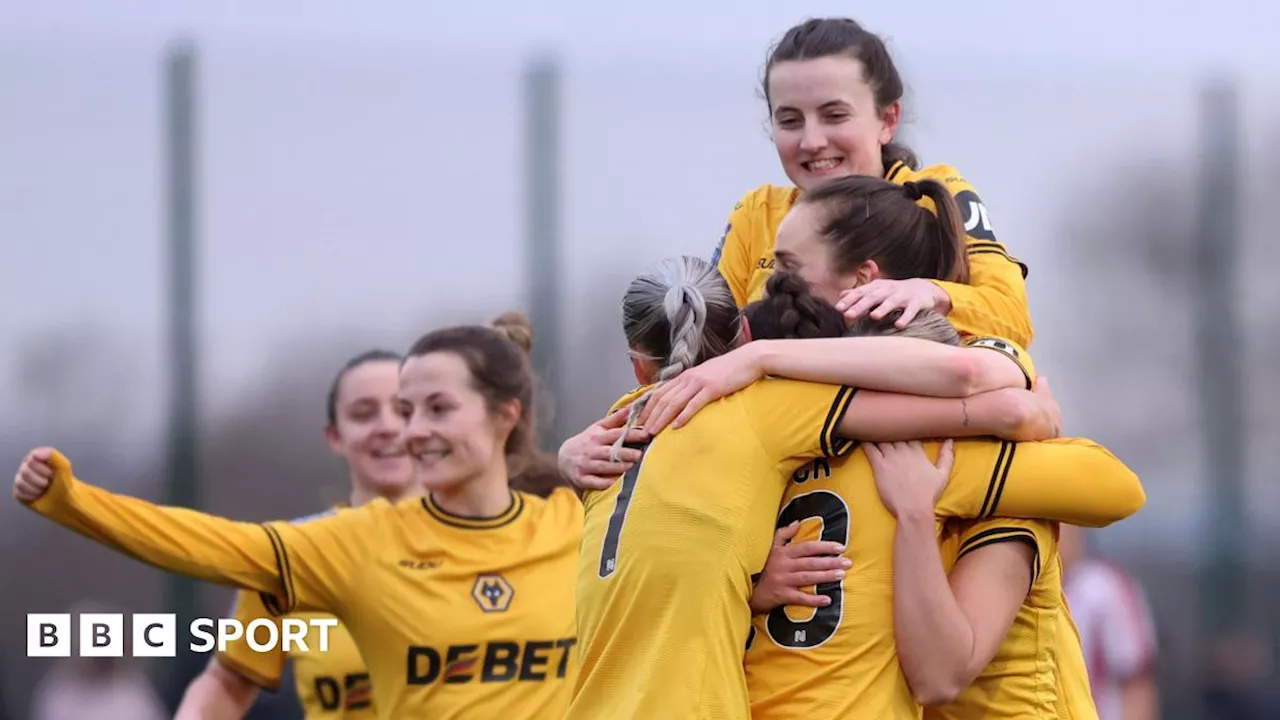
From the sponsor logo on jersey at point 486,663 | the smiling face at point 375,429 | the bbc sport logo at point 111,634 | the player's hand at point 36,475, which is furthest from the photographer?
the bbc sport logo at point 111,634

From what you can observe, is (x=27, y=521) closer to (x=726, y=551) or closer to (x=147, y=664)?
(x=147, y=664)

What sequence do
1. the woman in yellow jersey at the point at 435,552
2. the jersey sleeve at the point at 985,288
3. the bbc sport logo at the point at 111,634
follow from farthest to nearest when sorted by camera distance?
1. the bbc sport logo at the point at 111,634
2. the woman in yellow jersey at the point at 435,552
3. the jersey sleeve at the point at 985,288

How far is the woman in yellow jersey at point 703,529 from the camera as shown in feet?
7.09

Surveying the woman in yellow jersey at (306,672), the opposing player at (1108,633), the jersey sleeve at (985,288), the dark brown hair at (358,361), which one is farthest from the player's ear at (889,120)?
the opposing player at (1108,633)

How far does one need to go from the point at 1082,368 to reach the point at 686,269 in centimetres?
533

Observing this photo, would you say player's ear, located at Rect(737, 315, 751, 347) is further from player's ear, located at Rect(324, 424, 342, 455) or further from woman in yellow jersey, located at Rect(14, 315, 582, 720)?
player's ear, located at Rect(324, 424, 342, 455)

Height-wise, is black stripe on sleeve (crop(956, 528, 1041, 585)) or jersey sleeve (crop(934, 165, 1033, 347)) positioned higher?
jersey sleeve (crop(934, 165, 1033, 347))

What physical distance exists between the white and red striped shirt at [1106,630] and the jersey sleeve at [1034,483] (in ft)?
12.3

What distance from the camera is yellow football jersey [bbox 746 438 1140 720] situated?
2180 mm

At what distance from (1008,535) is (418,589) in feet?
5.28

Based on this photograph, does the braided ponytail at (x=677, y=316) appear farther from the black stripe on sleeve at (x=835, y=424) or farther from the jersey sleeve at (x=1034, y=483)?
the jersey sleeve at (x=1034, y=483)

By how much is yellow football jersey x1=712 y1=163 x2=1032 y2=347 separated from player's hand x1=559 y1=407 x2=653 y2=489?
52cm

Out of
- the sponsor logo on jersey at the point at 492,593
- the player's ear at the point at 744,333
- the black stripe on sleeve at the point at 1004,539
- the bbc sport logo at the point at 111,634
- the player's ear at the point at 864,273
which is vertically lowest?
the bbc sport logo at the point at 111,634

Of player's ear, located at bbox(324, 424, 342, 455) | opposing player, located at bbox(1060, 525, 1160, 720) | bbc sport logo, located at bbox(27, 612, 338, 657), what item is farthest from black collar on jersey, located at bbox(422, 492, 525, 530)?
bbc sport logo, located at bbox(27, 612, 338, 657)
